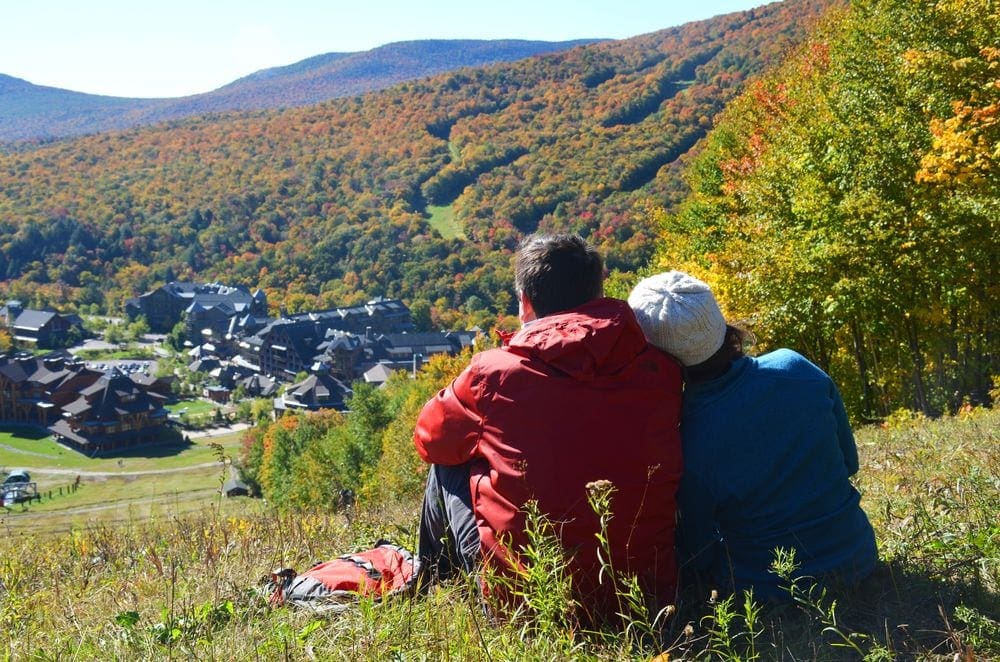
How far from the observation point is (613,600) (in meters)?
2.59

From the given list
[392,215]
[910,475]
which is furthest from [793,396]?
[392,215]

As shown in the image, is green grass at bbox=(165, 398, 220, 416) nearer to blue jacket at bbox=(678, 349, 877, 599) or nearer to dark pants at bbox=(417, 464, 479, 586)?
dark pants at bbox=(417, 464, 479, 586)

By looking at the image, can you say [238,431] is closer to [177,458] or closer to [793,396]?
[177,458]

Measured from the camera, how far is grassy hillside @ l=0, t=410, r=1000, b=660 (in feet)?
7.61

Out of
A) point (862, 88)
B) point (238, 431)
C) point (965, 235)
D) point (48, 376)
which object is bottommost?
point (238, 431)

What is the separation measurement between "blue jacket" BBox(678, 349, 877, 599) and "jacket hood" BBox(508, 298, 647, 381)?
42cm

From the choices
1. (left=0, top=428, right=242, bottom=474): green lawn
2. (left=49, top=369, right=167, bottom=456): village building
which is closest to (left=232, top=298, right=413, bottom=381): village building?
(left=49, top=369, right=167, bottom=456): village building

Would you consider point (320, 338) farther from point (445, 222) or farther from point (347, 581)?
point (347, 581)

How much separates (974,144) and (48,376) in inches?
2475

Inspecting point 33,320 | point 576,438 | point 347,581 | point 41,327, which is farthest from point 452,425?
point 33,320

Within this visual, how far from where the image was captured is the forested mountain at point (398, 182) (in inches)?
3440

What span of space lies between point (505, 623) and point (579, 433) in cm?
69

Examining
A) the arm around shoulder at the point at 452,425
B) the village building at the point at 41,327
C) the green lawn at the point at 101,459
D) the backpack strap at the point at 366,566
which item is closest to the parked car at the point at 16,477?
the green lawn at the point at 101,459

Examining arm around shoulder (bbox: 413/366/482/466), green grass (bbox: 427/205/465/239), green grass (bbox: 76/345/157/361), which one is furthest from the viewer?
green grass (bbox: 427/205/465/239)
